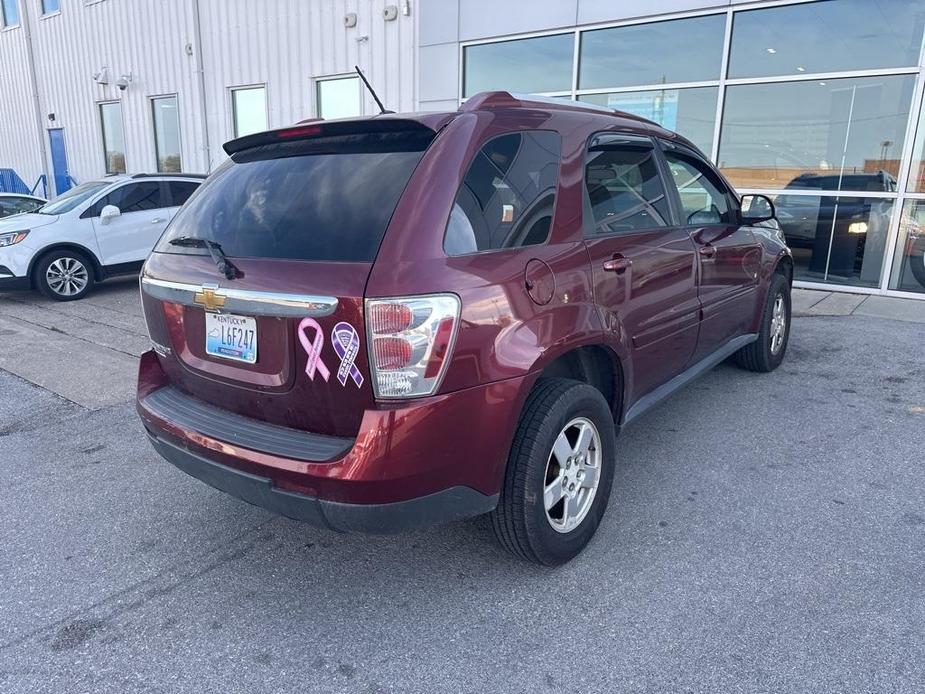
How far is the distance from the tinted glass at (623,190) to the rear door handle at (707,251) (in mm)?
350

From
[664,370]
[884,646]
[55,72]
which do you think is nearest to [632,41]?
[664,370]

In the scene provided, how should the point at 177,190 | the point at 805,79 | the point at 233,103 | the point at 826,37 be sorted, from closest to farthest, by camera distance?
1. the point at 826,37
2. the point at 805,79
3. the point at 177,190
4. the point at 233,103

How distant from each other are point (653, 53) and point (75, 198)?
26.8 feet

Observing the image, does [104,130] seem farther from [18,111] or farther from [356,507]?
[356,507]

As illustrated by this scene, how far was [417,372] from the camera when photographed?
2148 millimetres

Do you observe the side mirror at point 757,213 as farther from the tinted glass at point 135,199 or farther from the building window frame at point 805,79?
the tinted glass at point 135,199

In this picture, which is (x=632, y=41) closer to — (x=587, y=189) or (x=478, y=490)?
(x=587, y=189)

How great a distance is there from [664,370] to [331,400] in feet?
6.66

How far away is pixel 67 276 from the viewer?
8.76 metres

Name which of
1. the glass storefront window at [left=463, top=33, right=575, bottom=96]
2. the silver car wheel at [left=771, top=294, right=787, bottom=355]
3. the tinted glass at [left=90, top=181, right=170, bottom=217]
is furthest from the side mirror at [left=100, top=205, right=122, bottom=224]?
the silver car wheel at [left=771, top=294, right=787, bottom=355]

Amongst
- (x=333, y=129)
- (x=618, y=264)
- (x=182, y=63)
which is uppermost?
(x=182, y=63)

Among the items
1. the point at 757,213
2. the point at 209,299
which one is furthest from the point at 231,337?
the point at 757,213

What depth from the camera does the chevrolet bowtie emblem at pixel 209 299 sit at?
246cm

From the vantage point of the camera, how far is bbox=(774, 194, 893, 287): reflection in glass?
8414 millimetres
